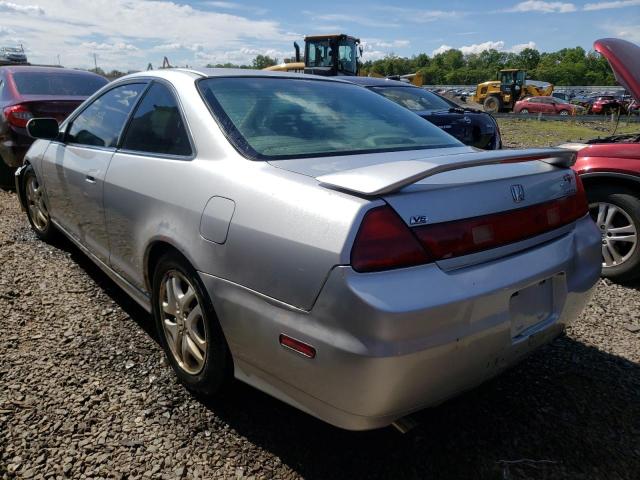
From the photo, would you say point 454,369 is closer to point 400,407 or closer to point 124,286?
point 400,407

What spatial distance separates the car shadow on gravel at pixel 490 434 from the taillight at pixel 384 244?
899 millimetres

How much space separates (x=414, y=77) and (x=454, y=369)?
99.4ft

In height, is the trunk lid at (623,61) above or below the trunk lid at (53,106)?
above

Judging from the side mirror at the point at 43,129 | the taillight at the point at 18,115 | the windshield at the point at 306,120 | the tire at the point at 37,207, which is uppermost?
the windshield at the point at 306,120

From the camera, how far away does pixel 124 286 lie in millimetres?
2887

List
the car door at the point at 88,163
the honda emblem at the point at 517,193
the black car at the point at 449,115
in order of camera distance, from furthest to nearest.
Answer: the black car at the point at 449,115 → the car door at the point at 88,163 → the honda emblem at the point at 517,193

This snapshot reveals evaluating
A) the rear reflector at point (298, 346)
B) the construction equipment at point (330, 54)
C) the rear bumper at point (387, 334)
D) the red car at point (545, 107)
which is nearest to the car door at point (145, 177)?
the rear bumper at point (387, 334)

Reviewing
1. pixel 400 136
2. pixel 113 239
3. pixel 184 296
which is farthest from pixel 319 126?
pixel 113 239

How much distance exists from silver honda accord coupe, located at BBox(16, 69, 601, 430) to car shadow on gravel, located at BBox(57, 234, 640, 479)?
1.13ft

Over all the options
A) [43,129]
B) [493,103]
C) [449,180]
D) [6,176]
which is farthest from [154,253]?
[493,103]

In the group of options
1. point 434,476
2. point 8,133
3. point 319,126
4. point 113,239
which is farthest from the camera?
point 8,133

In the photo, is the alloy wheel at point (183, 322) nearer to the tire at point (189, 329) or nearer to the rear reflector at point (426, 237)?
the tire at point (189, 329)

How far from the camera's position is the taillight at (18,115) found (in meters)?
5.77

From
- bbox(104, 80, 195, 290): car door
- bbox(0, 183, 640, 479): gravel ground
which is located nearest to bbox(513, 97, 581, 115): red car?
bbox(0, 183, 640, 479): gravel ground
